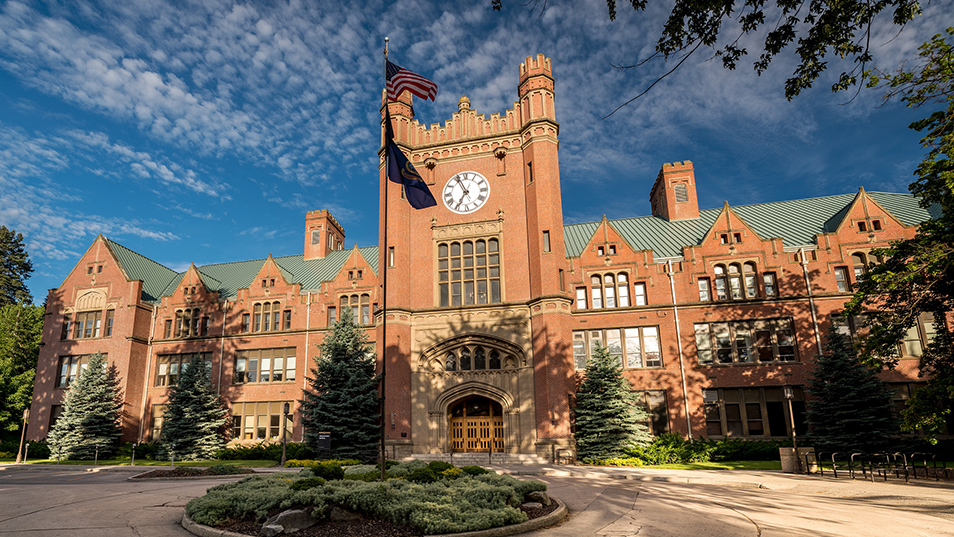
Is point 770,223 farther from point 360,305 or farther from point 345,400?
point 345,400

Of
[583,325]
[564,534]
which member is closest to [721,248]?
[583,325]

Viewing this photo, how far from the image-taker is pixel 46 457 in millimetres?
37281

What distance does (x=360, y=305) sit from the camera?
124 ft

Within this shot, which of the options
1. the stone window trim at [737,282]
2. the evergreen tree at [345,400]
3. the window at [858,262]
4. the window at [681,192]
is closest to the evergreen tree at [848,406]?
the stone window trim at [737,282]

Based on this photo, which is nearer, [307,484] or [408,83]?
[307,484]

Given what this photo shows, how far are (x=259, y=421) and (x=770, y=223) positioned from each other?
121ft

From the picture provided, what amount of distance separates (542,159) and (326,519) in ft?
83.6

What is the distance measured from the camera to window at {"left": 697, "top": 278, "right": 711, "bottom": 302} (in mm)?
32875

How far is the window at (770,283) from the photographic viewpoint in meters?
32.0

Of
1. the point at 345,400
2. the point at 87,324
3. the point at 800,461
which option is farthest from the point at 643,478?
the point at 87,324

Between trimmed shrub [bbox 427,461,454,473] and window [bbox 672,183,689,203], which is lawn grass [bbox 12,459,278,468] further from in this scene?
window [bbox 672,183,689,203]

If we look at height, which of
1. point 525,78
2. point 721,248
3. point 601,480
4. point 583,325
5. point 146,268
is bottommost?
point 601,480

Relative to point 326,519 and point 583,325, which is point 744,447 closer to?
point 583,325

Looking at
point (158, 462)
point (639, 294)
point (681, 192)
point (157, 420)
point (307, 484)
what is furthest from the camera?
point (681, 192)
